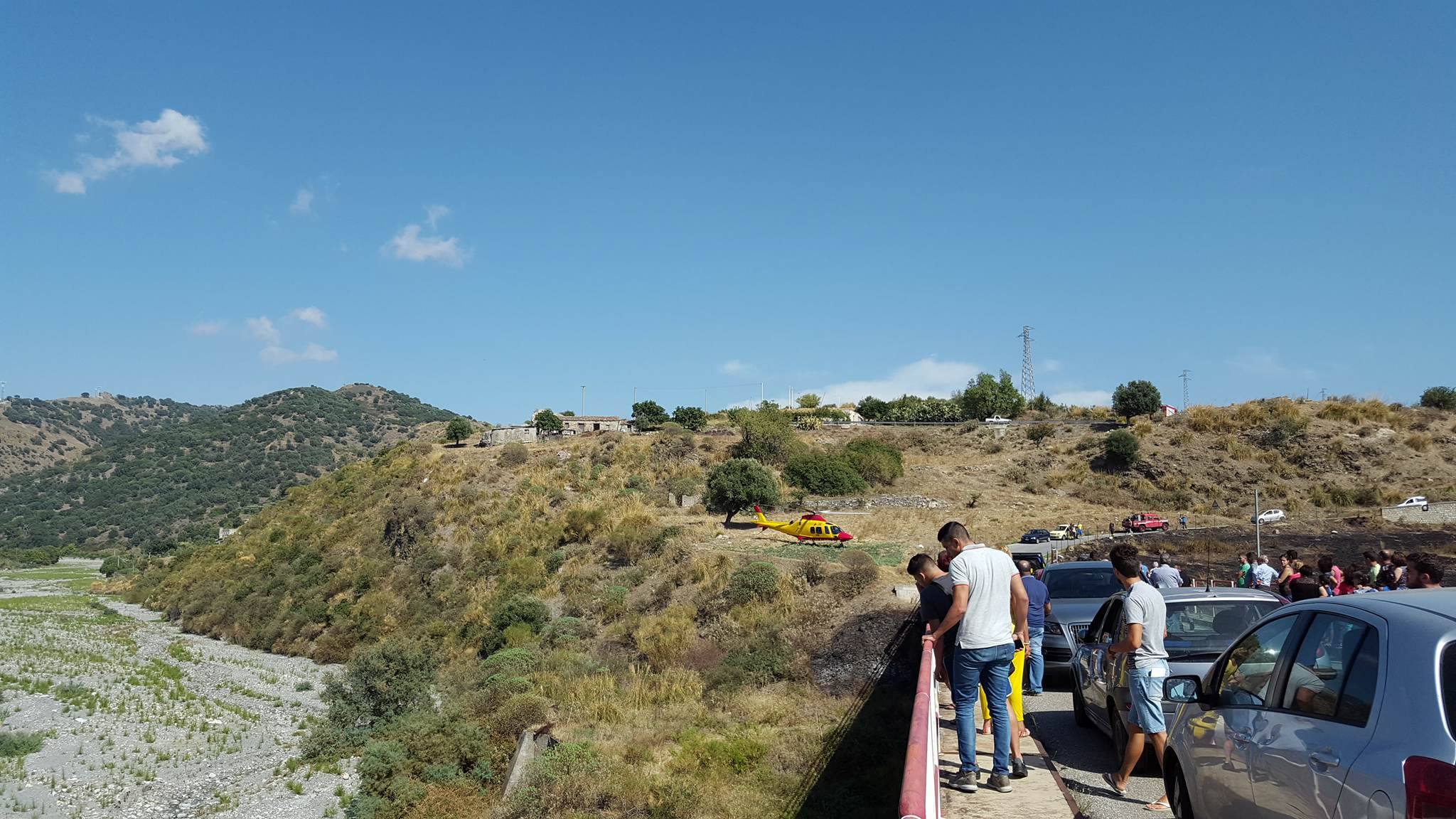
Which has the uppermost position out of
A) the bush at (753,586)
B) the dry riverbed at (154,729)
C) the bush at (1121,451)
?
the bush at (1121,451)

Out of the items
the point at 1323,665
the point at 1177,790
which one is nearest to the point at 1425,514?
the point at 1177,790

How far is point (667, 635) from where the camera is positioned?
2378 centimetres

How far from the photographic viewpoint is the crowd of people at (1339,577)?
36.2 feet

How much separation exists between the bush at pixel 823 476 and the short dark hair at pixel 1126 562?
42883 mm

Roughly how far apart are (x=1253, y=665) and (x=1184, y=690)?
3.02 feet

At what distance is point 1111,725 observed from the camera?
8.41 m

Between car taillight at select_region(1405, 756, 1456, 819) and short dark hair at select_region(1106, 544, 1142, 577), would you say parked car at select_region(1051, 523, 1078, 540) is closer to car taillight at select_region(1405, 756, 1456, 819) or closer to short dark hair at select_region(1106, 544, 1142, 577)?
short dark hair at select_region(1106, 544, 1142, 577)

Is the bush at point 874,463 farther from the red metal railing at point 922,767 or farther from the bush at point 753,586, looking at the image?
the red metal railing at point 922,767

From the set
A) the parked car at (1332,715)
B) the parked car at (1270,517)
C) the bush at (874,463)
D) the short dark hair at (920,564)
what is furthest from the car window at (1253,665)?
the bush at (874,463)

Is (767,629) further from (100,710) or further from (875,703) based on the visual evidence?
(100,710)

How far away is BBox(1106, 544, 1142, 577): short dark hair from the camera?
7.23m

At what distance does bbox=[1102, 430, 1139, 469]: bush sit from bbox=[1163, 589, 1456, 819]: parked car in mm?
54455

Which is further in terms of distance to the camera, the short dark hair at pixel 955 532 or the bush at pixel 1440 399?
the bush at pixel 1440 399

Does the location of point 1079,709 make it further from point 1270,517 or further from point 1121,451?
point 1121,451
